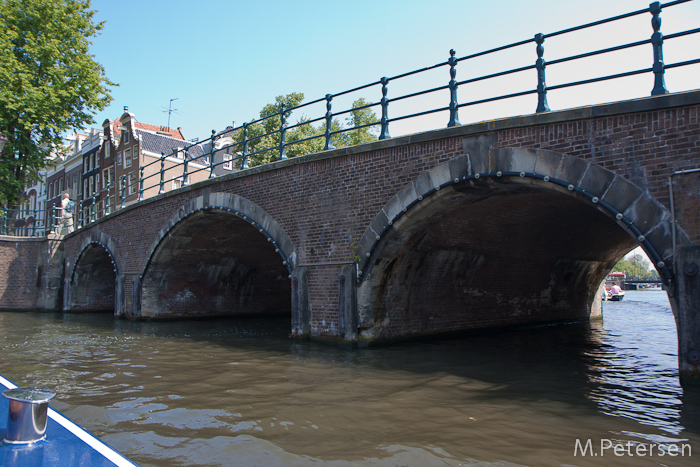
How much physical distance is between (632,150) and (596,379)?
3244 millimetres

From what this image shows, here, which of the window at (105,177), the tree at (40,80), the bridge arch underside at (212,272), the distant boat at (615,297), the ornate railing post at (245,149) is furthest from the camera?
the window at (105,177)

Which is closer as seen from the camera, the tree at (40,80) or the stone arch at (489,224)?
the stone arch at (489,224)

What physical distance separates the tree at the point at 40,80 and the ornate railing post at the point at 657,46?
2141cm

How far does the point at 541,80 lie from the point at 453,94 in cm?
148

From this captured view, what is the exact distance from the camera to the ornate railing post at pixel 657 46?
6137mm

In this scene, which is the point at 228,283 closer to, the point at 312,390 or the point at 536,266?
the point at 536,266

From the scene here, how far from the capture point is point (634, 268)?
4823 inches

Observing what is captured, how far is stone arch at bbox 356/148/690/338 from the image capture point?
21.1 feet

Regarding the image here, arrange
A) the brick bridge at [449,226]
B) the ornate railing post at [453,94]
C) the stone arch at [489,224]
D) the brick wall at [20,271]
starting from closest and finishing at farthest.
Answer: the brick bridge at [449,226] → the stone arch at [489,224] → the ornate railing post at [453,94] → the brick wall at [20,271]

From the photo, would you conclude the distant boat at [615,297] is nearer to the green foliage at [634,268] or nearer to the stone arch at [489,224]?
the stone arch at [489,224]

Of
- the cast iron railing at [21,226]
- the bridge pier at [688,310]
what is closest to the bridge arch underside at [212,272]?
the cast iron railing at [21,226]

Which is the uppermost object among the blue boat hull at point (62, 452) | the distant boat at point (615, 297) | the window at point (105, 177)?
the window at point (105, 177)
